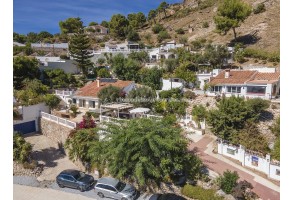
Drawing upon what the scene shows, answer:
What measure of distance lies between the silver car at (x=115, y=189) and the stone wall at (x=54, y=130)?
9.14 meters

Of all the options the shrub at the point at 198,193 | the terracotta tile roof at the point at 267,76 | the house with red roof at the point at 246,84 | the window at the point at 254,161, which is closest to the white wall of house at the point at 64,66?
the house with red roof at the point at 246,84

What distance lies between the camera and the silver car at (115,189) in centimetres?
1685

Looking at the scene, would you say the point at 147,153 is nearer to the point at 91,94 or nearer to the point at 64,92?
the point at 91,94

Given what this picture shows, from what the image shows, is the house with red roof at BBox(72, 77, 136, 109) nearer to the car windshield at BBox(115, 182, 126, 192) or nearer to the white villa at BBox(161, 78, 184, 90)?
the white villa at BBox(161, 78, 184, 90)

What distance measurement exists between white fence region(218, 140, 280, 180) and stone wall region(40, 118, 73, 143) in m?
15.1

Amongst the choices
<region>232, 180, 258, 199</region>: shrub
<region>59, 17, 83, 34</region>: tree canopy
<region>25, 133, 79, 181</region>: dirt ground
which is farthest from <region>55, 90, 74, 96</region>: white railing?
<region>59, 17, 83, 34</region>: tree canopy

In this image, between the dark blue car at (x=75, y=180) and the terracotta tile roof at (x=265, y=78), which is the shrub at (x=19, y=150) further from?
the terracotta tile roof at (x=265, y=78)

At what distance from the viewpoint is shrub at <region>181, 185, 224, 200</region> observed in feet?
51.6

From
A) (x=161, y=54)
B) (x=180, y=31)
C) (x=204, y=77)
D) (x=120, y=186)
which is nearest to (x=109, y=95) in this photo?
(x=120, y=186)

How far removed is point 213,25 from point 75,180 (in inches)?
2631

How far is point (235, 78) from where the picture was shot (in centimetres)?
3309

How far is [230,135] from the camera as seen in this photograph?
2161 cm
